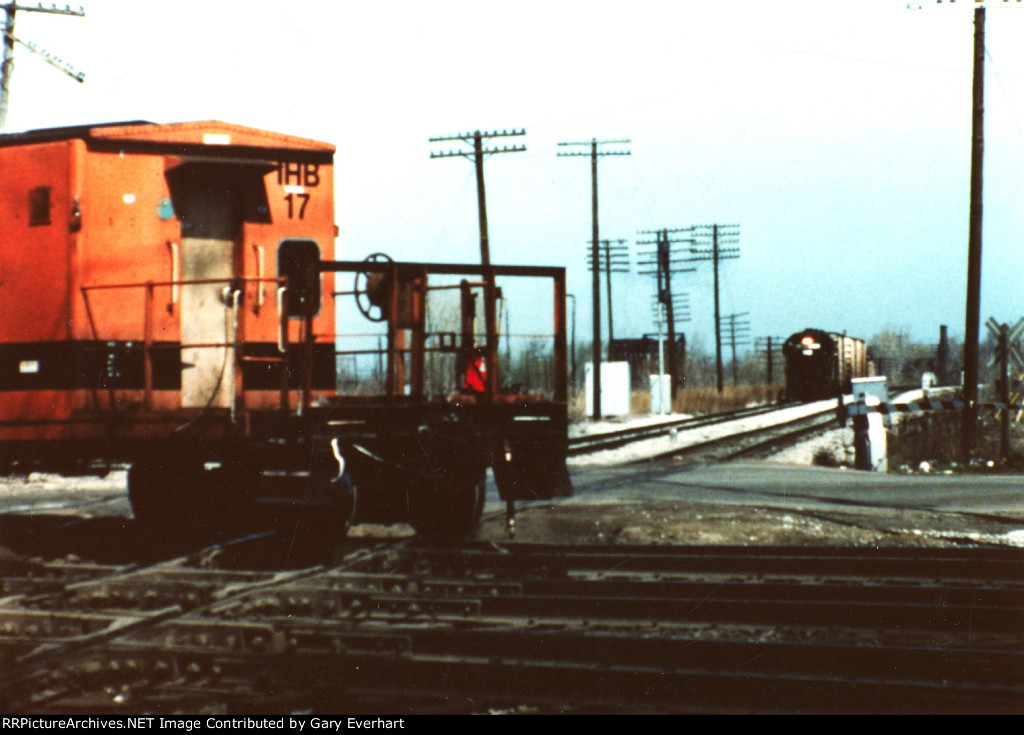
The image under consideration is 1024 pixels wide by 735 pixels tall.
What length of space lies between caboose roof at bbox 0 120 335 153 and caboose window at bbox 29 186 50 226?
0.41m

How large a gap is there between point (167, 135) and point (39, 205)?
3.82 feet

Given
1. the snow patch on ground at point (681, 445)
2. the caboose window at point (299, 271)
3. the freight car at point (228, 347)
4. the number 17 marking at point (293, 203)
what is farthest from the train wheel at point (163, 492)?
the snow patch on ground at point (681, 445)

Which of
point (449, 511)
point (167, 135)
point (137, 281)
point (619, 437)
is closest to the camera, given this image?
point (137, 281)

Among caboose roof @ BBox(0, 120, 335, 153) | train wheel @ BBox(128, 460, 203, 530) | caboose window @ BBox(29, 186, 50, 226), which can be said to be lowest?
train wheel @ BBox(128, 460, 203, 530)

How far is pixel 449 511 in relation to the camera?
9359mm

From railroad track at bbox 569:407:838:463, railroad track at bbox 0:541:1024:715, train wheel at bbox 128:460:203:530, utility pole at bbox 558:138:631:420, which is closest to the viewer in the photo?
railroad track at bbox 0:541:1024:715

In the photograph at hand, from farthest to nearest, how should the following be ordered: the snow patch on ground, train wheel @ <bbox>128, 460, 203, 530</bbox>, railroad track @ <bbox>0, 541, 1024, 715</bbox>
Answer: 1. the snow patch on ground
2. train wheel @ <bbox>128, 460, 203, 530</bbox>
3. railroad track @ <bbox>0, 541, 1024, 715</bbox>

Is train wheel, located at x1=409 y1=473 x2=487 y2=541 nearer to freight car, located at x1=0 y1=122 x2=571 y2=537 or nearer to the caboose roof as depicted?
freight car, located at x1=0 y1=122 x2=571 y2=537

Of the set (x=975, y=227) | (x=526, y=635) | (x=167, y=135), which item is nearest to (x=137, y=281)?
(x=167, y=135)

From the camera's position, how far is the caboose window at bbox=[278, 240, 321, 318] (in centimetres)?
865

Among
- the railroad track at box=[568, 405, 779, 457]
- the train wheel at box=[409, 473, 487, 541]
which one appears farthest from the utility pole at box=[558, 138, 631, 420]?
the train wheel at box=[409, 473, 487, 541]

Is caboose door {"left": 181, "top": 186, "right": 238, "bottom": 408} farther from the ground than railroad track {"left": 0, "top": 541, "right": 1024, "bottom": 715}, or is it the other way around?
caboose door {"left": 181, "top": 186, "right": 238, "bottom": 408}

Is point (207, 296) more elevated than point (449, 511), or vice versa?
point (207, 296)

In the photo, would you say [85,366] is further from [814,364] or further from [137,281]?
[814,364]
